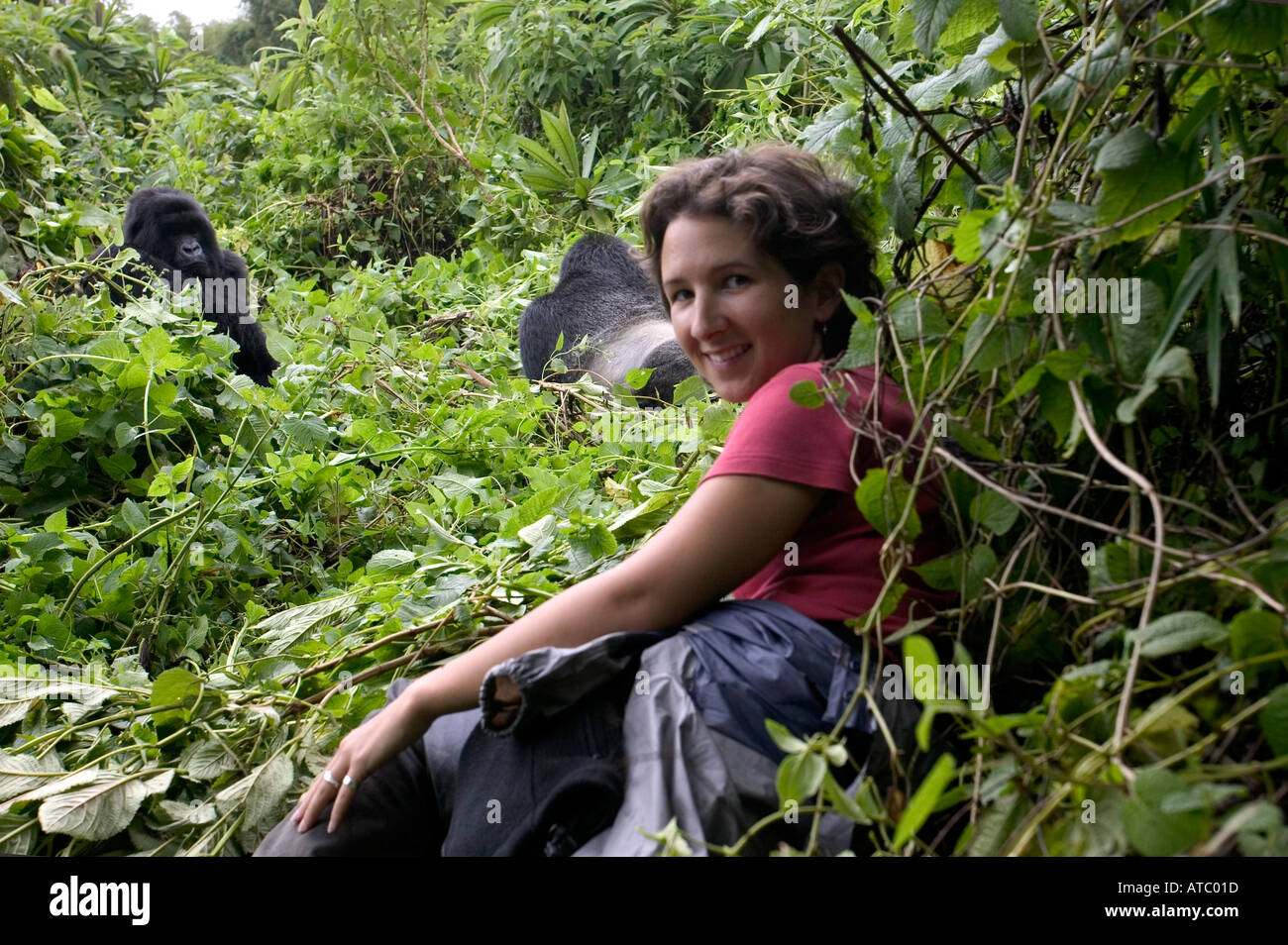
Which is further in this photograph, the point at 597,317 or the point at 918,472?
the point at 597,317

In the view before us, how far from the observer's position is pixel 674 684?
3.92 ft

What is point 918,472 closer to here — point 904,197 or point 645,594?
point 645,594

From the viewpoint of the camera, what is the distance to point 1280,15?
43.8 inches

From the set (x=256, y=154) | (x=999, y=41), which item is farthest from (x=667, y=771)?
(x=256, y=154)

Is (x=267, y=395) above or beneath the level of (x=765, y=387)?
above

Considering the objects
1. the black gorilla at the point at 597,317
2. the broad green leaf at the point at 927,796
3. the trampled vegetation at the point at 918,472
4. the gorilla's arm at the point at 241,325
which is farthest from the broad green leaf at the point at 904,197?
the gorilla's arm at the point at 241,325

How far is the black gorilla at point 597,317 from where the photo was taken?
4.09 metres

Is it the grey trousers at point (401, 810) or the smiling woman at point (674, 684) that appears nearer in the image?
the smiling woman at point (674, 684)

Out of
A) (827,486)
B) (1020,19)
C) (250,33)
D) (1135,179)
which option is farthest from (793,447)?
(250,33)

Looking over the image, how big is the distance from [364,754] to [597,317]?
315 centimetres

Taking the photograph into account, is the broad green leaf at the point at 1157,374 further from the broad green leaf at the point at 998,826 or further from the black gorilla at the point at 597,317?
the black gorilla at the point at 597,317

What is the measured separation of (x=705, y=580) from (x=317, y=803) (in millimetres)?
498

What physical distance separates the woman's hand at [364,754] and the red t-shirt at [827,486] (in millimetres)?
413
